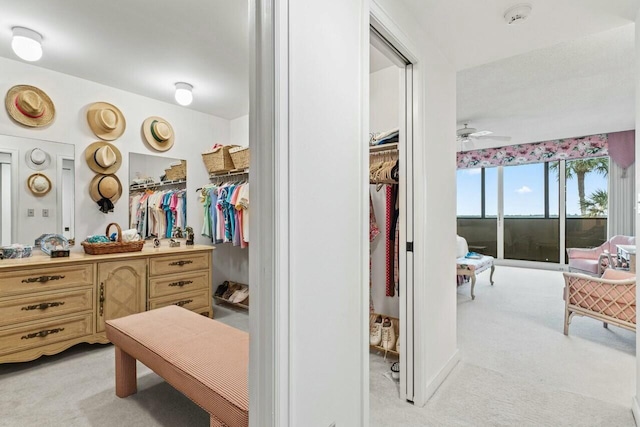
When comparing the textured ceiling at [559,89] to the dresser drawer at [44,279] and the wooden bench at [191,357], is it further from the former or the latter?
the dresser drawer at [44,279]

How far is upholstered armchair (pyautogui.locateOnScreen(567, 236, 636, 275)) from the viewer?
436cm

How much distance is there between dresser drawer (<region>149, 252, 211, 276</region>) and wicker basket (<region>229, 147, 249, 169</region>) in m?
1.06

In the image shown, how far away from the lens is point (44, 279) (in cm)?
237

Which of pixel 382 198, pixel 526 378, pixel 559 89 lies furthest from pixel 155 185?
pixel 559 89

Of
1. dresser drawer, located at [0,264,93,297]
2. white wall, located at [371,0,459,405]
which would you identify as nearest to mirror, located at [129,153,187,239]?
dresser drawer, located at [0,264,93,297]

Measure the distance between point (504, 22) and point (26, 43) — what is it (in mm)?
3187

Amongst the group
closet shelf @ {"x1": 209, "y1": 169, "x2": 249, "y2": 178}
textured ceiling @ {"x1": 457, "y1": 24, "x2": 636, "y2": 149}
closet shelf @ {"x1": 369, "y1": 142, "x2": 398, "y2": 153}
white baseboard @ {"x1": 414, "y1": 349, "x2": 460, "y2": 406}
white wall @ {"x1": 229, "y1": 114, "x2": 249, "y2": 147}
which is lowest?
white baseboard @ {"x1": 414, "y1": 349, "x2": 460, "y2": 406}

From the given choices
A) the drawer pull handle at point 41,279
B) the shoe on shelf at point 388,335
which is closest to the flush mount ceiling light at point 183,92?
the drawer pull handle at point 41,279

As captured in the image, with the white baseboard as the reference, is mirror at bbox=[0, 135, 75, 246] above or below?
above

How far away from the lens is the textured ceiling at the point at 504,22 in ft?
5.73

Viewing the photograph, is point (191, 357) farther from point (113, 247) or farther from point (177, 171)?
point (177, 171)

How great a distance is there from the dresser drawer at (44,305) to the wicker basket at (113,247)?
374 mm

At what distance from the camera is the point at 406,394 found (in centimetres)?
192

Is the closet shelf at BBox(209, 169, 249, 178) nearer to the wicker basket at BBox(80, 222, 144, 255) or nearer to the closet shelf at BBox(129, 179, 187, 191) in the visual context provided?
the closet shelf at BBox(129, 179, 187, 191)
